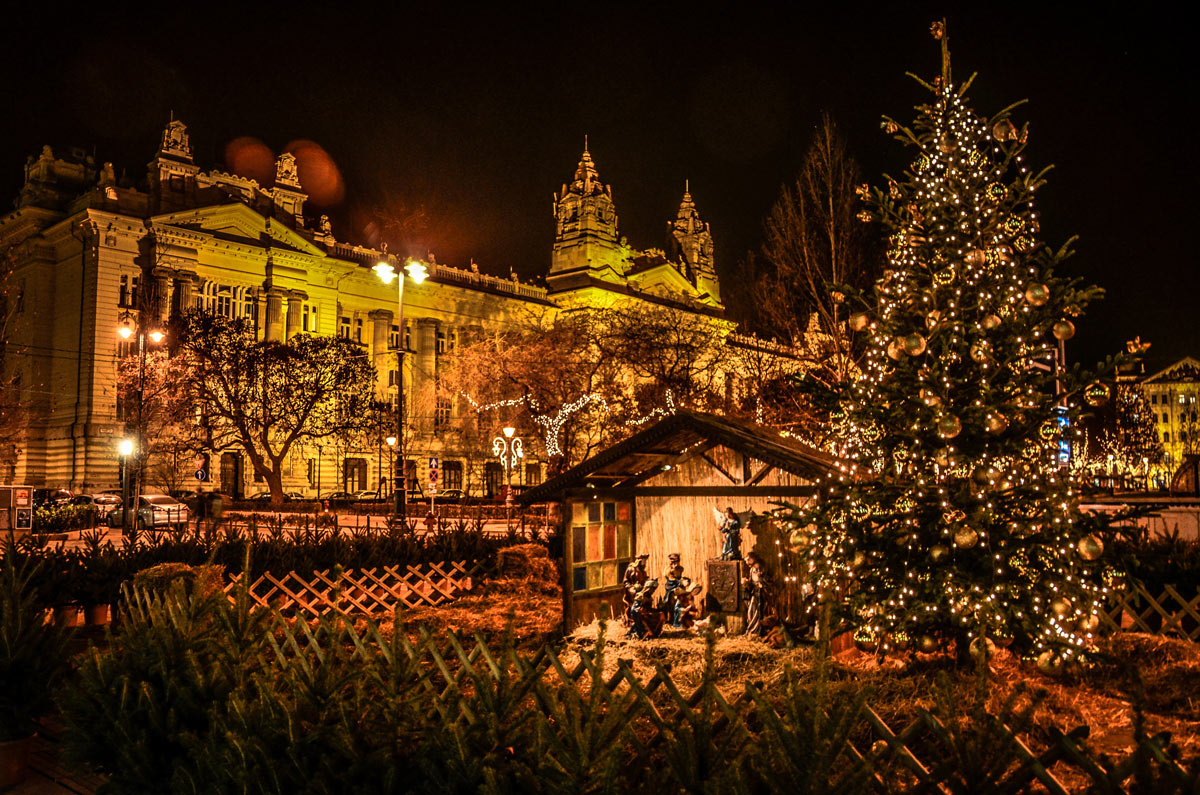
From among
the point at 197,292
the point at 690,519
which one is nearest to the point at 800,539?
the point at 690,519

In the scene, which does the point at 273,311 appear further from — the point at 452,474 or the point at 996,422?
the point at 996,422

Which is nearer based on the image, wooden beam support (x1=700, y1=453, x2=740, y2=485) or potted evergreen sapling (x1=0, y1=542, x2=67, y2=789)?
potted evergreen sapling (x1=0, y1=542, x2=67, y2=789)

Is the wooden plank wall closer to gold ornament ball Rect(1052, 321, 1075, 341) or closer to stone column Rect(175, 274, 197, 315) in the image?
gold ornament ball Rect(1052, 321, 1075, 341)

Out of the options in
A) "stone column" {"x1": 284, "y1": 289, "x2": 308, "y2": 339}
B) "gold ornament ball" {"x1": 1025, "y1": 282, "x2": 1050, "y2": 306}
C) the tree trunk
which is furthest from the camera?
"stone column" {"x1": 284, "y1": 289, "x2": 308, "y2": 339}

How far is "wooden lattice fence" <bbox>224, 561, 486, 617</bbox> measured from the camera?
49.8 ft

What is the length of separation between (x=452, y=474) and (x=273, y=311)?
17.7m

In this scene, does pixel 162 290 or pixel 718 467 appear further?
pixel 162 290

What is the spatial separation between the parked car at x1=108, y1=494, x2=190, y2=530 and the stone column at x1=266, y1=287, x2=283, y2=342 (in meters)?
20.0

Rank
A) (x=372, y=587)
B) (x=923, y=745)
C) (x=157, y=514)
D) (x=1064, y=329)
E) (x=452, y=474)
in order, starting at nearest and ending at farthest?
(x=923, y=745)
(x=1064, y=329)
(x=372, y=587)
(x=157, y=514)
(x=452, y=474)

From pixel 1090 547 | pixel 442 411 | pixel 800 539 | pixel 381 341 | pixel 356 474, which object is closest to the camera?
pixel 1090 547

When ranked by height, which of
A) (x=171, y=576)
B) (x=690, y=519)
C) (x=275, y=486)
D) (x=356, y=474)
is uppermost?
(x=356, y=474)

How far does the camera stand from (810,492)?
11.6 meters

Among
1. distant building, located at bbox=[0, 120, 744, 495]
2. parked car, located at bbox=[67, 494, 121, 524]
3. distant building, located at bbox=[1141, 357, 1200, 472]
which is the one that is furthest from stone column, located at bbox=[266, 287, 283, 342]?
distant building, located at bbox=[1141, 357, 1200, 472]

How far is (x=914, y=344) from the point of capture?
9.12 meters
